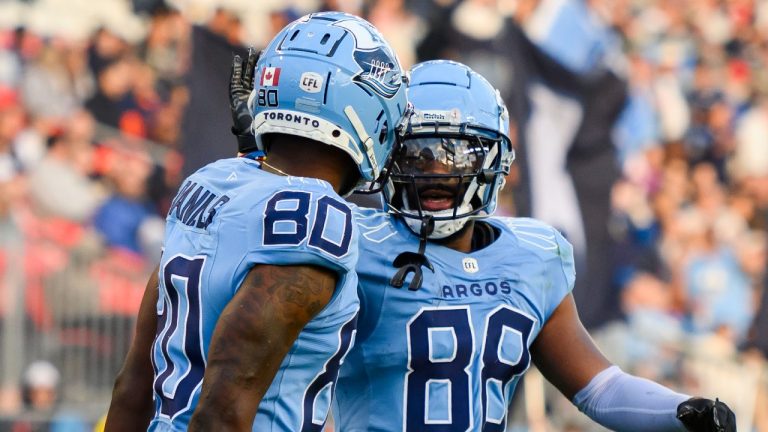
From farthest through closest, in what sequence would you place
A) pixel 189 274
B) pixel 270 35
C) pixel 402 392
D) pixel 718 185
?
pixel 718 185, pixel 270 35, pixel 402 392, pixel 189 274

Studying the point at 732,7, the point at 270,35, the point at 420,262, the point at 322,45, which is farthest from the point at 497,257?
the point at 732,7

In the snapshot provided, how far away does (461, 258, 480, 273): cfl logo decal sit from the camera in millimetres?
3670

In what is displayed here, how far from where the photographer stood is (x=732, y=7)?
12.7m

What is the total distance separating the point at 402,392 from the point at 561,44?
4.88 m

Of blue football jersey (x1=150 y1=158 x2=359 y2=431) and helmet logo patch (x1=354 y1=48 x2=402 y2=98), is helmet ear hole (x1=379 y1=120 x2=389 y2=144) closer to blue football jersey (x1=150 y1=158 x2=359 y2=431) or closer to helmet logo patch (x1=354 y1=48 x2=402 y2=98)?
helmet logo patch (x1=354 y1=48 x2=402 y2=98)

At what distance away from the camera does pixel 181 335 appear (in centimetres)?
283

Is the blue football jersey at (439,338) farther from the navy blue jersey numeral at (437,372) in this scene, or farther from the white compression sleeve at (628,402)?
the white compression sleeve at (628,402)

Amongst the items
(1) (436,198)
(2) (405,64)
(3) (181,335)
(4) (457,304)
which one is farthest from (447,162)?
Result: (2) (405,64)

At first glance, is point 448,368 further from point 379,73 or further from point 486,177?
point 379,73

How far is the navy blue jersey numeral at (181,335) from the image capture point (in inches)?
110

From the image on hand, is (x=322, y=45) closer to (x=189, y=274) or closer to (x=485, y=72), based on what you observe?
(x=189, y=274)

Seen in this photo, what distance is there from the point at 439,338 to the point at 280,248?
0.99m

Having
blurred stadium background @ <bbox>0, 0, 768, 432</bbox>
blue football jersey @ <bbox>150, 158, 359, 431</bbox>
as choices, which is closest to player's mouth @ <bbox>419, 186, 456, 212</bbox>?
blue football jersey @ <bbox>150, 158, 359, 431</bbox>

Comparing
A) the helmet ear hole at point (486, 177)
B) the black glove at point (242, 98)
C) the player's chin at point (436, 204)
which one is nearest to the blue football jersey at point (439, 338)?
the player's chin at point (436, 204)
